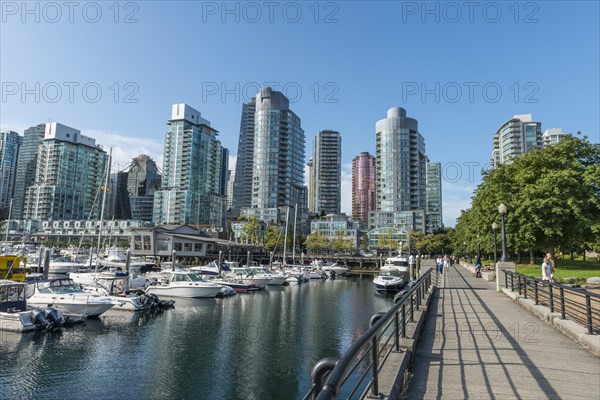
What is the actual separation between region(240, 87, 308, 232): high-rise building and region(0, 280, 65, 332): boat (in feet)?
488

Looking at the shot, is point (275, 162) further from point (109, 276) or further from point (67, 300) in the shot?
point (67, 300)

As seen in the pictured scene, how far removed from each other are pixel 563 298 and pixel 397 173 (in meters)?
178

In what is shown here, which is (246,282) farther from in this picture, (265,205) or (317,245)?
(265,205)

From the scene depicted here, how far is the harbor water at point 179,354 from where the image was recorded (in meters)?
15.4

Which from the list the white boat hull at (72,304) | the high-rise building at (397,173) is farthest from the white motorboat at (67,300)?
the high-rise building at (397,173)

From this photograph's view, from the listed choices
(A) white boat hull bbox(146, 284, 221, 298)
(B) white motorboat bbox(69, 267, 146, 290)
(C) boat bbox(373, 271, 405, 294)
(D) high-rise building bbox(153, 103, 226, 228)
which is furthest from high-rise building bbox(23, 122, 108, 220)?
(C) boat bbox(373, 271, 405, 294)

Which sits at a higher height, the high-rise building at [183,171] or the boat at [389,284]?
the high-rise building at [183,171]

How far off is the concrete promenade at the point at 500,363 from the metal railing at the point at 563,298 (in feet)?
2.70

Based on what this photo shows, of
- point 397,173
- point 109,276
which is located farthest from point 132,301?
point 397,173

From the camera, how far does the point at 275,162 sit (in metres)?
187

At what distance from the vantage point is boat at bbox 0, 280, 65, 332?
75.8 feet

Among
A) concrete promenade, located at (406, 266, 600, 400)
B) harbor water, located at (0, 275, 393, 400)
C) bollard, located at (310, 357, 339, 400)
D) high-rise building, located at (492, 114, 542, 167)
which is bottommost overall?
harbor water, located at (0, 275, 393, 400)

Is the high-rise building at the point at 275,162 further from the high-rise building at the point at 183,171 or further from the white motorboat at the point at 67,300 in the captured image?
the white motorboat at the point at 67,300

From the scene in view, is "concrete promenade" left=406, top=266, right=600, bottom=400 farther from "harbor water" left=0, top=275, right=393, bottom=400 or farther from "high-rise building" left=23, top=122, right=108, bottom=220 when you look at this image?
"high-rise building" left=23, top=122, right=108, bottom=220
